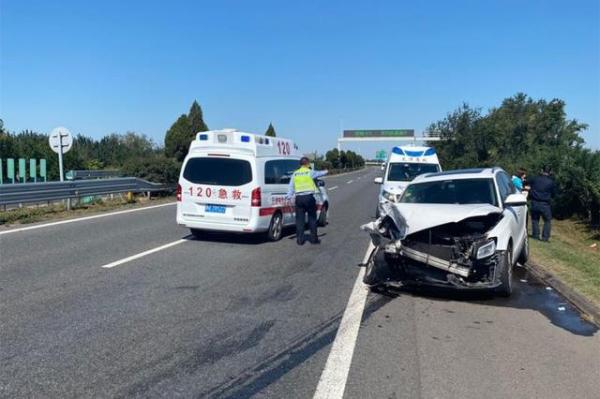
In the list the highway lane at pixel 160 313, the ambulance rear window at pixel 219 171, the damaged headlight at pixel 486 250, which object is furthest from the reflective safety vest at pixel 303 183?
the damaged headlight at pixel 486 250

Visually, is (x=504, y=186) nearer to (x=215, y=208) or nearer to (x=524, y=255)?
(x=524, y=255)

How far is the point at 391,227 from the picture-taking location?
7.30 metres

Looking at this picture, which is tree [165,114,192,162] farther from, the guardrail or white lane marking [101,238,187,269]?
white lane marking [101,238,187,269]

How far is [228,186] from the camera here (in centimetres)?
1080

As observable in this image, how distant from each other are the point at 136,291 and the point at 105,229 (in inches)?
238

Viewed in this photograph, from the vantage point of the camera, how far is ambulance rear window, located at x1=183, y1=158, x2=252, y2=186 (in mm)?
10844

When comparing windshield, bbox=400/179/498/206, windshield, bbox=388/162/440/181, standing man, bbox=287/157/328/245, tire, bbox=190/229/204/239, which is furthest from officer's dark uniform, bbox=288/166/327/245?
windshield, bbox=388/162/440/181

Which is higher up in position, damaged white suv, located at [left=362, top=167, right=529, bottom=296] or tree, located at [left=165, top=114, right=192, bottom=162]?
tree, located at [left=165, top=114, right=192, bottom=162]

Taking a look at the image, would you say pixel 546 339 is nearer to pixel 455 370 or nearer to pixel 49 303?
pixel 455 370

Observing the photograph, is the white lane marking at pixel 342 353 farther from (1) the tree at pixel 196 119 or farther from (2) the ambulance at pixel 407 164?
(1) the tree at pixel 196 119

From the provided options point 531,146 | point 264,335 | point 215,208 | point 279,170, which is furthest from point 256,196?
point 531,146

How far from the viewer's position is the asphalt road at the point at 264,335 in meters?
4.14

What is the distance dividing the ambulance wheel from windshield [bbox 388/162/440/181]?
6.06 metres

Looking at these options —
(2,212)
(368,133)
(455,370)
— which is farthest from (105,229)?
(368,133)
